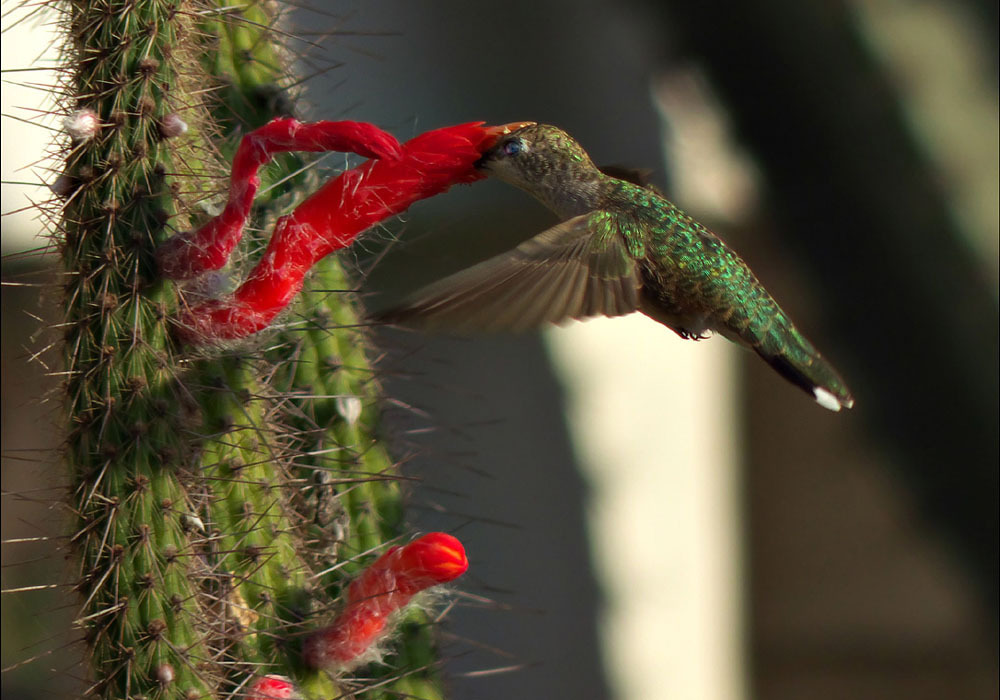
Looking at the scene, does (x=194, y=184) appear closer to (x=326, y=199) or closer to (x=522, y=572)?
(x=326, y=199)

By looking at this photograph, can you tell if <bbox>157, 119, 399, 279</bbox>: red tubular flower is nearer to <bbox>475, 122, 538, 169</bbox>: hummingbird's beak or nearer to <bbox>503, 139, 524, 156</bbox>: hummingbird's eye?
<bbox>475, 122, 538, 169</bbox>: hummingbird's beak

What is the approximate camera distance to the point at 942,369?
6.49 feet

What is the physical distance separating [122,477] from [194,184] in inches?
10.5

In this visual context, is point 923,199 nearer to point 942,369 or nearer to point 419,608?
point 942,369

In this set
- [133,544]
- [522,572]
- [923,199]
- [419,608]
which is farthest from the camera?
[522,572]

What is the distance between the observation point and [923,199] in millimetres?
1894

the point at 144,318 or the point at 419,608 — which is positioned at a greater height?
the point at 144,318

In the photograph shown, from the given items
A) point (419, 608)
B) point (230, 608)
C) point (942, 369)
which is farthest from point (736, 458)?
point (230, 608)

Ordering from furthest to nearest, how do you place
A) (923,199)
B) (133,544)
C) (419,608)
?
(923,199)
(419,608)
(133,544)

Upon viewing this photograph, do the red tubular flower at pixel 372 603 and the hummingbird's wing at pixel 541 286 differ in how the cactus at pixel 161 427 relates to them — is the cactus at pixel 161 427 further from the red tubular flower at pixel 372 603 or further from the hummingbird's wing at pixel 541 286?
the hummingbird's wing at pixel 541 286

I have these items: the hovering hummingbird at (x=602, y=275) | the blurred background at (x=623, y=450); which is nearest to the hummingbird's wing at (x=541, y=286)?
the hovering hummingbird at (x=602, y=275)

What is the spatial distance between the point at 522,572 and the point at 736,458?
32.2 inches

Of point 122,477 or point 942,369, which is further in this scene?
point 942,369

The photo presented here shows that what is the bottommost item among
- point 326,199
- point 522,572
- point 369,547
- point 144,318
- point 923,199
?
point 522,572
